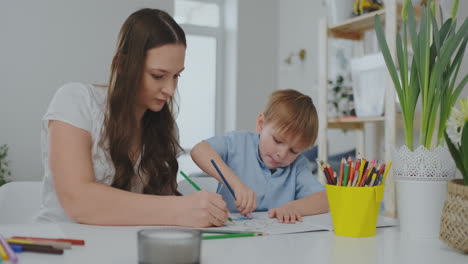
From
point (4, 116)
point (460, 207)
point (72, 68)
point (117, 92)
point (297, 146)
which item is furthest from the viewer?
point (72, 68)

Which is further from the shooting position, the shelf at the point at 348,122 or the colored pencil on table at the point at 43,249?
the shelf at the point at 348,122

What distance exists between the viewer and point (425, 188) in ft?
2.76

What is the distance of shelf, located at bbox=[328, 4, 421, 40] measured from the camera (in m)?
2.21

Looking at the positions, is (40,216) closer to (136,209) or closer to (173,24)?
(136,209)

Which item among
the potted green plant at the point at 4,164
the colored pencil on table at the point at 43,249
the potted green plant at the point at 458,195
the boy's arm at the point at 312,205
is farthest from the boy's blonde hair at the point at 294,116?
the potted green plant at the point at 4,164

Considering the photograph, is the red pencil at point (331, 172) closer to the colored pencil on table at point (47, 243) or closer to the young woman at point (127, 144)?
the young woman at point (127, 144)

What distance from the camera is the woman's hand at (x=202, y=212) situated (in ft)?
2.91

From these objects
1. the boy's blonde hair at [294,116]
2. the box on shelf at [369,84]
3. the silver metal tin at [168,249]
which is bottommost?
the silver metal tin at [168,249]

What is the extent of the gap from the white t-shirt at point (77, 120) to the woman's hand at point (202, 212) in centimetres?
33

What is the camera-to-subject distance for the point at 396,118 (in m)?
2.00

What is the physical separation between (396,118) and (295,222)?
1.18 m

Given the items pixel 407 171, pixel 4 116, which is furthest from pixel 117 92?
pixel 4 116

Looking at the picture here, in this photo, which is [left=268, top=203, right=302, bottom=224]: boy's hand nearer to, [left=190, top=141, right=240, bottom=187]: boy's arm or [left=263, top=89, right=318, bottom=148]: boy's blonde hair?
[left=190, top=141, right=240, bottom=187]: boy's arm

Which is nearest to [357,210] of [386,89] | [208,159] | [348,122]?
[208,159]
